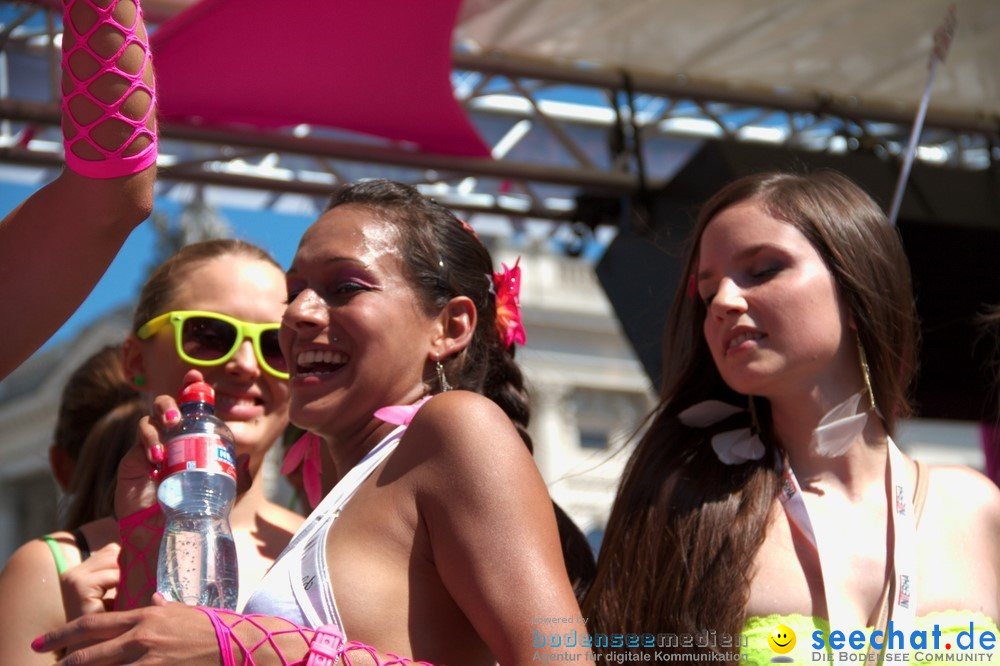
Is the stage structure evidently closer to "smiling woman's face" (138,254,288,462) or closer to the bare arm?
"smiling woman's face" (138,254,288,462)

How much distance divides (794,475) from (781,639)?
0.38 m

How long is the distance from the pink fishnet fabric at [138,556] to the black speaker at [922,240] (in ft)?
9.23

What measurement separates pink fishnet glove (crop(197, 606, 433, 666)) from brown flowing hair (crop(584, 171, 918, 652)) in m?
0.71

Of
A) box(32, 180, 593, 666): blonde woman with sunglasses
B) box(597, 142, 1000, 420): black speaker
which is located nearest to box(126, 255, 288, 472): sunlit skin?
box(32, 180, 593, 666): blonde woman with sunglasses

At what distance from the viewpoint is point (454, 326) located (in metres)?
2.41

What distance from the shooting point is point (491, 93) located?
588cm

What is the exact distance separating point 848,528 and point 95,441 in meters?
1.89

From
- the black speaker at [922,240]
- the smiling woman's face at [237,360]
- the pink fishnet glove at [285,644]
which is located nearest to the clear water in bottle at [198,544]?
the pink fishnet glove at [285,644]

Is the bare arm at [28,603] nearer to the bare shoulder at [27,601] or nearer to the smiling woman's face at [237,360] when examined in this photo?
the bare shoulder at [27,601]

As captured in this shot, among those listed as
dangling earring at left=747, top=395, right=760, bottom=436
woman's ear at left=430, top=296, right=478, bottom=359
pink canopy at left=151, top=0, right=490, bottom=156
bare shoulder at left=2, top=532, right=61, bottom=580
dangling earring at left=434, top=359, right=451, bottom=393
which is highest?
pink canopy at left=151, top=0, right=490, bottom=156

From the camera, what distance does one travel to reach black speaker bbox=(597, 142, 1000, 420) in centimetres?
508

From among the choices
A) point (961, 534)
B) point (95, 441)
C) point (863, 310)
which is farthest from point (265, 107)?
point (961, 534)

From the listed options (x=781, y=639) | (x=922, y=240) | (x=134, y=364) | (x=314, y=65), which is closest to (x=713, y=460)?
(x=781, y=639)

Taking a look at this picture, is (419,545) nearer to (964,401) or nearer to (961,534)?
(961,534)
